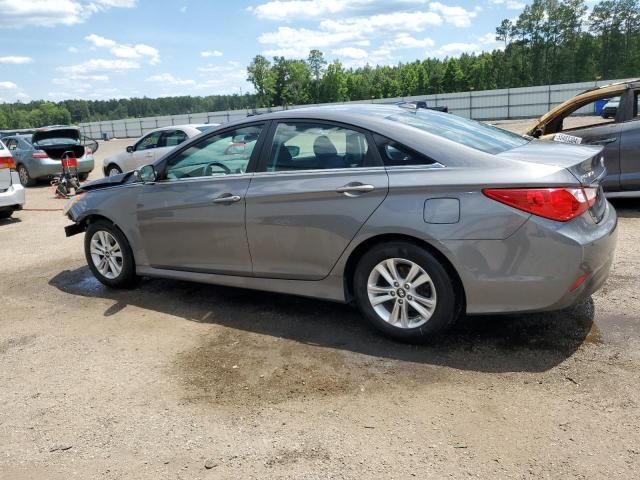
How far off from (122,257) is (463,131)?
3410 mm

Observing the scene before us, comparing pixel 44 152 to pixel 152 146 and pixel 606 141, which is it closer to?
pixel 152 146

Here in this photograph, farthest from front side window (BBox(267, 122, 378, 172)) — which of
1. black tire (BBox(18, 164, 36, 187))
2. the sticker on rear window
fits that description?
black tire (BBox(18, 164, 36, 187))

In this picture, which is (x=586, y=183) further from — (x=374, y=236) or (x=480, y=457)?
(x=480, y=457)

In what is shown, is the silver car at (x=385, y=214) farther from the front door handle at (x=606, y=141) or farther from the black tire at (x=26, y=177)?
the black tire at (x=26, y=177)

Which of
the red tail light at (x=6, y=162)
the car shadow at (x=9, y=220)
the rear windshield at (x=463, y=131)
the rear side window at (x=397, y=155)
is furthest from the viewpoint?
the car shadow at (x=9, y=220)

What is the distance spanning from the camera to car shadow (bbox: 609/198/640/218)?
7.61 metres

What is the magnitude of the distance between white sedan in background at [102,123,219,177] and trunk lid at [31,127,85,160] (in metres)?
1.75

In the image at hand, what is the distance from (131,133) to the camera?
2584 inches

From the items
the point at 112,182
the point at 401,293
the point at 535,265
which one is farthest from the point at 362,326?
the point at 112,182

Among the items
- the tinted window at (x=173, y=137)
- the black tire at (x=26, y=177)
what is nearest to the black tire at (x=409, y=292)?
the tinted window at (x=173, y=137)

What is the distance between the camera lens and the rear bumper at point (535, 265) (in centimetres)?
339

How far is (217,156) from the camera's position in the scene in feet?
15.8

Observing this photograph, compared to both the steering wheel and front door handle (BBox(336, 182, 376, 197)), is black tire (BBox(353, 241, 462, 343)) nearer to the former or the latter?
front door handle (BBox(336, 182, 376, 197))

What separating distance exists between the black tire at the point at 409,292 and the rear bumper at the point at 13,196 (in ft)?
27.1
